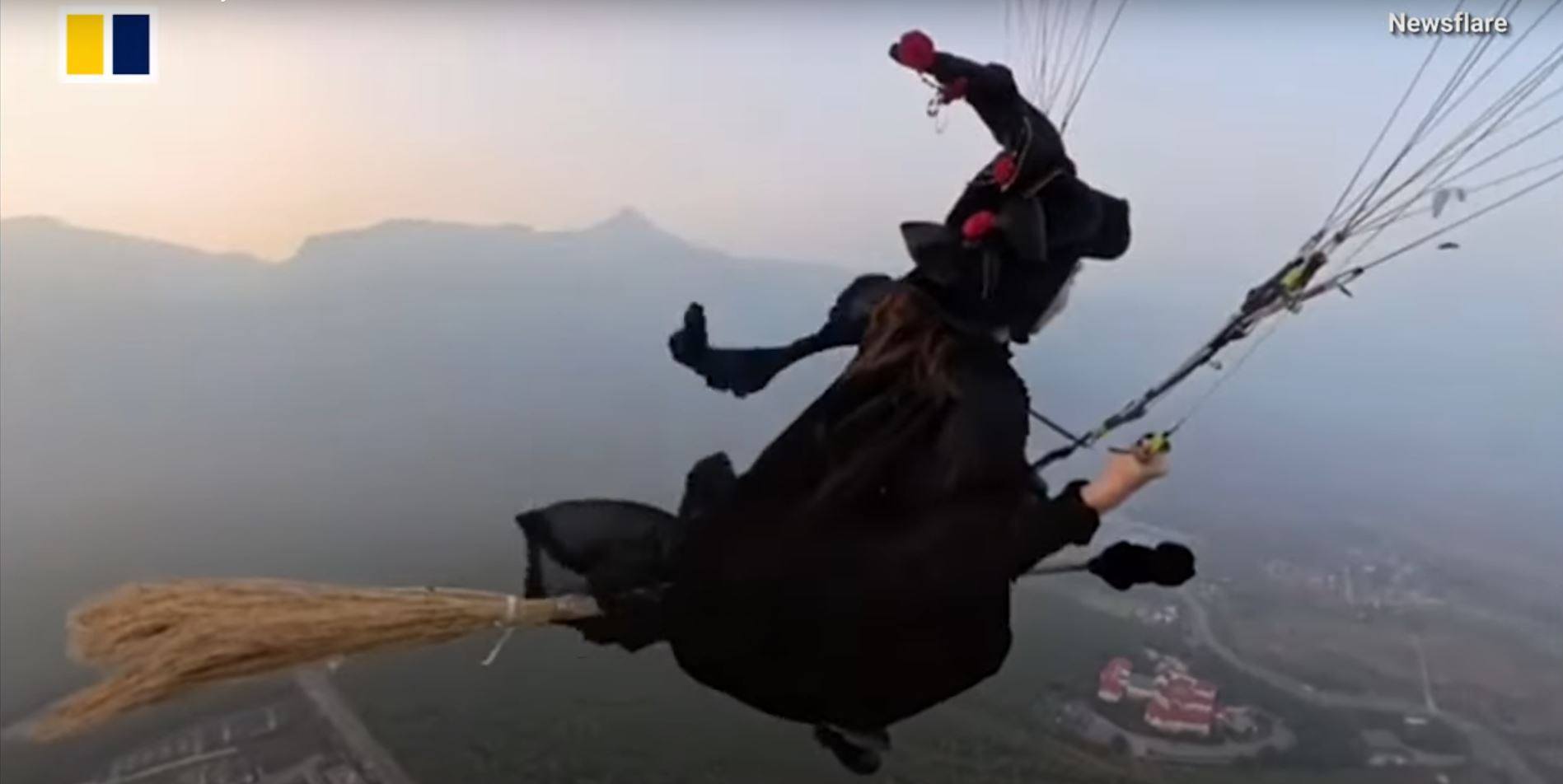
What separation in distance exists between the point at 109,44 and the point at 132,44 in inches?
0.8

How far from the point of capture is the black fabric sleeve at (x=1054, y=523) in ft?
4.23

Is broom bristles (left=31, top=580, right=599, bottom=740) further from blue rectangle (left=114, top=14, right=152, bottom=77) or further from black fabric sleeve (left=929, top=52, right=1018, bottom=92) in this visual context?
black fabric sleeve (left=929, top=52, right=1018, bottom=92)

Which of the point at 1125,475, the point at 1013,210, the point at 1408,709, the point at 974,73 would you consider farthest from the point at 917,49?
the point at 1408,709

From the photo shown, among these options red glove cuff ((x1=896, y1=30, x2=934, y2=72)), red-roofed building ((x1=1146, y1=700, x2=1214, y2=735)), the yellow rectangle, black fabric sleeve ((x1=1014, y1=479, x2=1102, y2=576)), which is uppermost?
red glove cuff ((x1=896, y1=30, x2=934, y2=72))

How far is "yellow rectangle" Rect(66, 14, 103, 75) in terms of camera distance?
4.14ft

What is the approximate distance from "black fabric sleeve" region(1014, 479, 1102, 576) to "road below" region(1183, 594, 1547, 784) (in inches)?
8.4

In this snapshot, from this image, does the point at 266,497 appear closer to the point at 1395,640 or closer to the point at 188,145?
the point at 188,145

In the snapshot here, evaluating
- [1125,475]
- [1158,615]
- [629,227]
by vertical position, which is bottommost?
[1158,615]

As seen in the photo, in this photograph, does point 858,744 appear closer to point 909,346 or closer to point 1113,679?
point 1113,679

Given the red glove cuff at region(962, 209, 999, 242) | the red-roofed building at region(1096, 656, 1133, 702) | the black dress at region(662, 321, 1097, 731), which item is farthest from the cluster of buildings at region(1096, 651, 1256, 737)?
Answer: the red glove cuff at region(962, 209, 999, 242)

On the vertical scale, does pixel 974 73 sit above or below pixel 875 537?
above

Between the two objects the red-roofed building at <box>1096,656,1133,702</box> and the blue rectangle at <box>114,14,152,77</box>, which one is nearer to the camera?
the blue rectangle at <box>114,14,152,77</box>

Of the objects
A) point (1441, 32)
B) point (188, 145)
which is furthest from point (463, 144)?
point (1441, 32)

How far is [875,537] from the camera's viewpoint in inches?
51.6
